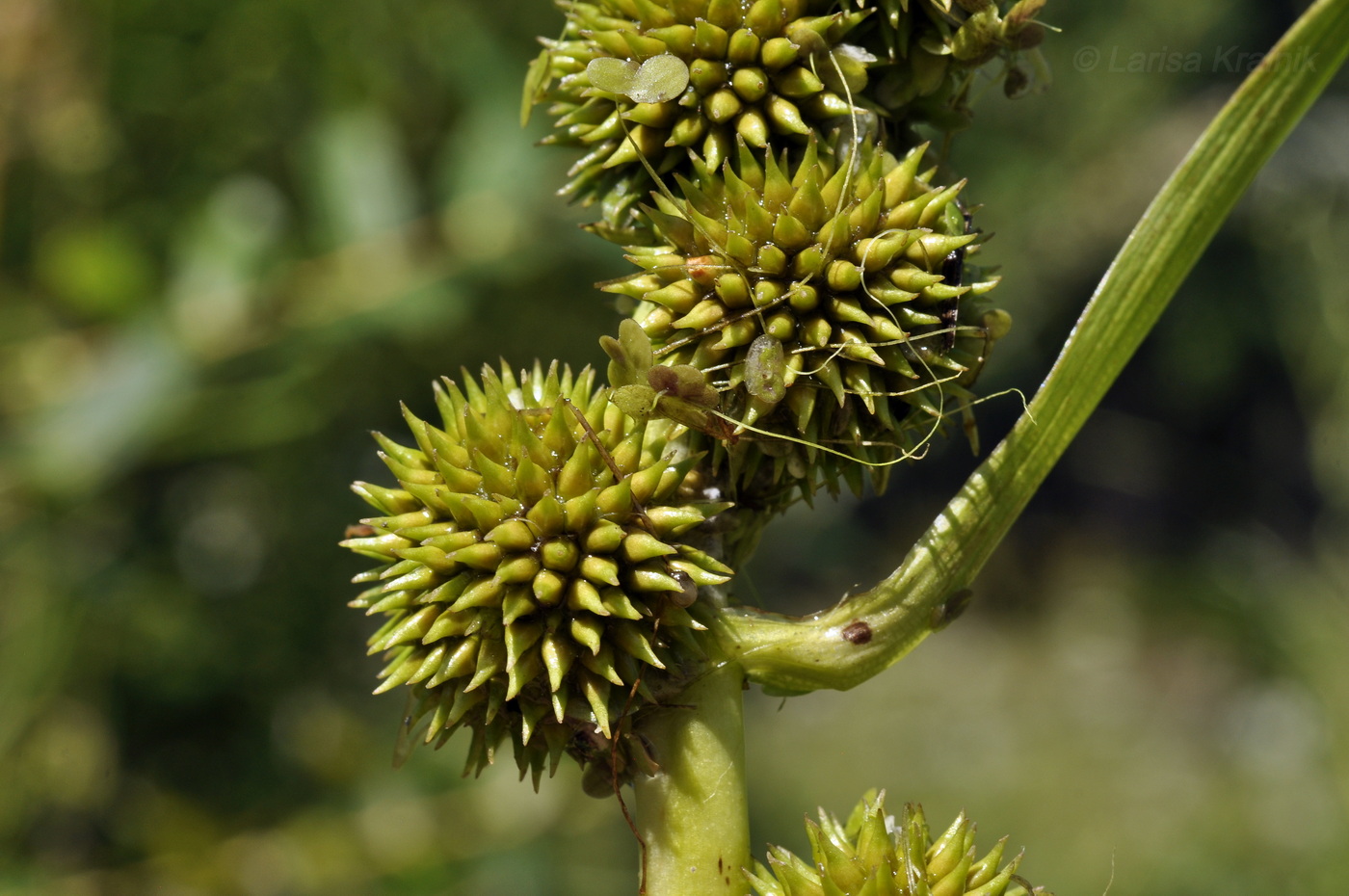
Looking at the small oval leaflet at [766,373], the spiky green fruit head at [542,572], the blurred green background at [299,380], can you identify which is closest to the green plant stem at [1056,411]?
the spiky green fruit head at [542,572]

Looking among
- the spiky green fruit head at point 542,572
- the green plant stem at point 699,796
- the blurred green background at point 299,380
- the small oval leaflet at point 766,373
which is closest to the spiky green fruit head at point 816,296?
the small oval leaflet at point 766,373

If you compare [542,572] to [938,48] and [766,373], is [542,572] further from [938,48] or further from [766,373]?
[938,48]

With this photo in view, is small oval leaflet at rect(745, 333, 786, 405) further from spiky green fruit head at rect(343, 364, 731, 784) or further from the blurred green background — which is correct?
the blurred green background

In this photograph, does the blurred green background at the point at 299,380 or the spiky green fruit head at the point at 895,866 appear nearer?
the spiky green fruit head at the point at 895,866

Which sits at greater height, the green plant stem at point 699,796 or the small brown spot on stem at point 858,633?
the small brown spot on stem at point 858,633

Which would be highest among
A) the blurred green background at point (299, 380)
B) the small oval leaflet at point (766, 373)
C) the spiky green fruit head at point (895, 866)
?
the small oval leaflet at point (766, 373)

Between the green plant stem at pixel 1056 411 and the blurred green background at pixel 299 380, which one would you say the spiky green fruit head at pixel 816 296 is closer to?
the green plant stem at pixel 1056 411
